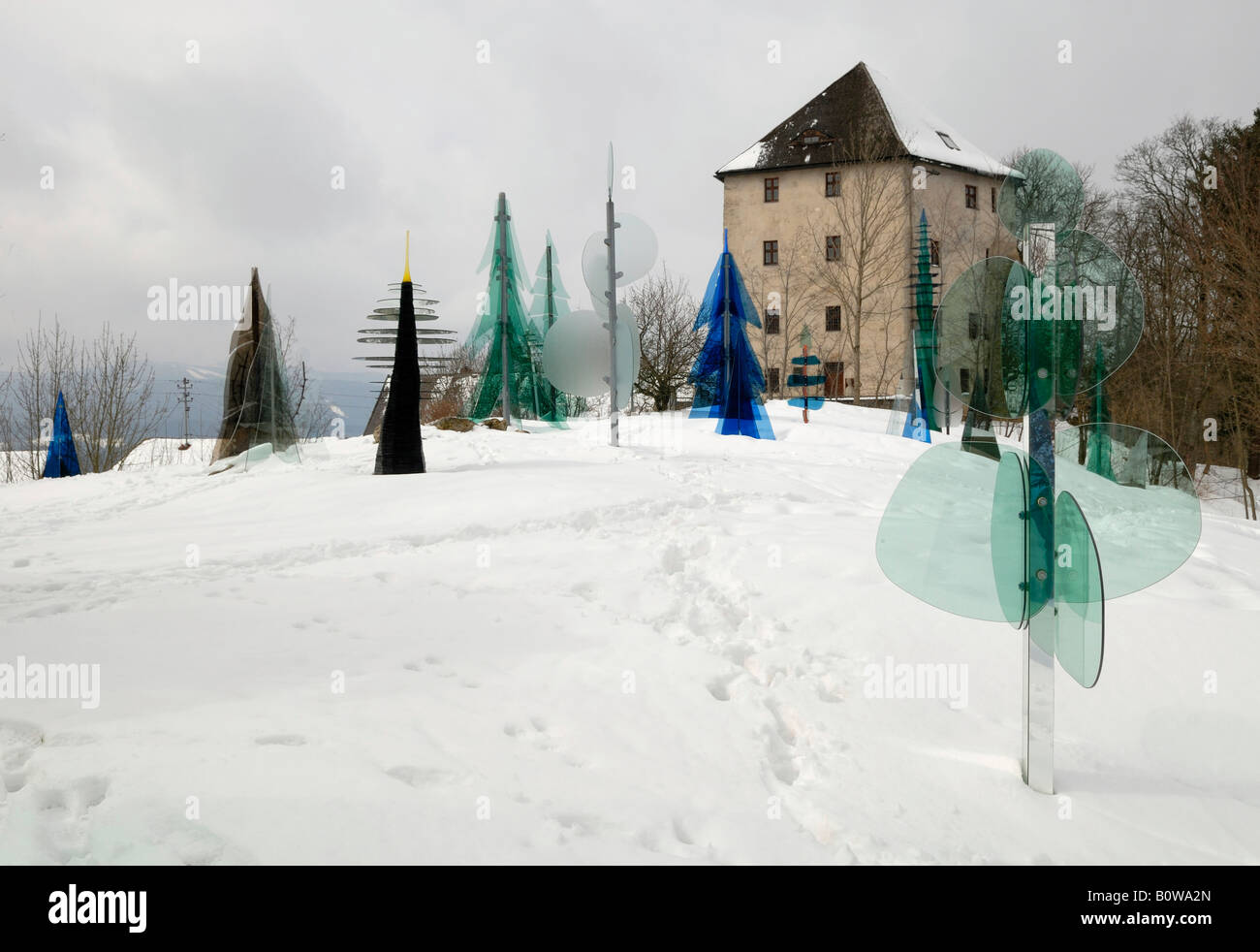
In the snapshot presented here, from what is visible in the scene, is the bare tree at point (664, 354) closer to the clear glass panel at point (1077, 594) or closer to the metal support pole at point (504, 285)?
the metal support pole at point (504, 285)

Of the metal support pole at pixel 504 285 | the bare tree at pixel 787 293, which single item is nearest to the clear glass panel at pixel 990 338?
the metal support pole at pixel 504 285

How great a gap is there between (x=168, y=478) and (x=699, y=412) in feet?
32.9

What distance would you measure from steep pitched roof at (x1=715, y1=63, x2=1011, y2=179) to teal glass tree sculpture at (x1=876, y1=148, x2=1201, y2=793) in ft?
116

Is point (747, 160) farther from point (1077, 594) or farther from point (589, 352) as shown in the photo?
point (1077, 594)

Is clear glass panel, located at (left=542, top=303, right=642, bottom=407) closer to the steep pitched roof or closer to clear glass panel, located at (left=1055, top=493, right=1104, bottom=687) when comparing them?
clear glass panel, located at (left=1055, top=493, right=1104, bottom=687)

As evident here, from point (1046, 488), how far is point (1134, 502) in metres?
0.41

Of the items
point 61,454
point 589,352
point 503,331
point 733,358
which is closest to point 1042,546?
point 589,352

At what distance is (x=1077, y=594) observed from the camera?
3105 mm

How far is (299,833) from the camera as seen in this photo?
2.46m

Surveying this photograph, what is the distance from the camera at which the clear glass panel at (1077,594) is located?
120 inches

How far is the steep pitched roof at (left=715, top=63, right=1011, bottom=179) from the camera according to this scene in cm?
3609

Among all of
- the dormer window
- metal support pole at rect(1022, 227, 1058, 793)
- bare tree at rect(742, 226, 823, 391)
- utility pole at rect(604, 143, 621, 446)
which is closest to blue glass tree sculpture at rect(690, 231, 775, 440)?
utility pole at rect(604, 143, 621, 446)
